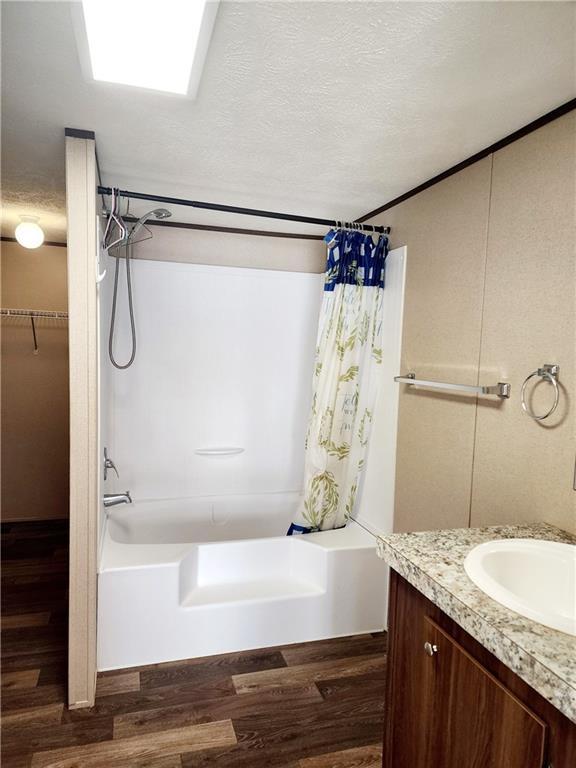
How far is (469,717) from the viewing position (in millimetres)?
1132

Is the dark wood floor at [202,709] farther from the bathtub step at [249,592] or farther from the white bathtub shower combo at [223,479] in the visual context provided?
the bathtub step at [249,592]

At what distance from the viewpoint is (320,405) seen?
2803 mm

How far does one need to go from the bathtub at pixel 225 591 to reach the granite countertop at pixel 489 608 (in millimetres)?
1210

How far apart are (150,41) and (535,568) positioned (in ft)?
5.71

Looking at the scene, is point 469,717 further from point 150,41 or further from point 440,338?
point 150,41

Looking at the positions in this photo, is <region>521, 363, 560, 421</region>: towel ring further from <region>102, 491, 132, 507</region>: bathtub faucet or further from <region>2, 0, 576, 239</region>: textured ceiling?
<region>102, 491, 132, 507</region>: bathtub faucet

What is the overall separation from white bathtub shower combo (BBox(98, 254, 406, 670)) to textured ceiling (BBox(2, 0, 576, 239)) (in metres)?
0.69

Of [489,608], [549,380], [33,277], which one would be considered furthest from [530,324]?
[33,277]

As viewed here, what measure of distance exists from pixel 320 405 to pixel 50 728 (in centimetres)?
183

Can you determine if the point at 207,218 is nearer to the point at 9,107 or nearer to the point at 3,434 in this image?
the point at 9,107

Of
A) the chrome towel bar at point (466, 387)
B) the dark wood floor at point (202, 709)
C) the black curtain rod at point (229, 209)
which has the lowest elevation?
the dark wood floor at point (202, 709)

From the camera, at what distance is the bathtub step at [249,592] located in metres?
2.46

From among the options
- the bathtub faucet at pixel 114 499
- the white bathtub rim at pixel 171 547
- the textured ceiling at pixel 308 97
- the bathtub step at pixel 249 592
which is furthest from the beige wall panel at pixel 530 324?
the bathtub faucet at pixel 114 499

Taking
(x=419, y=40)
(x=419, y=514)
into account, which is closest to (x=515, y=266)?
(x=419, y=40)
